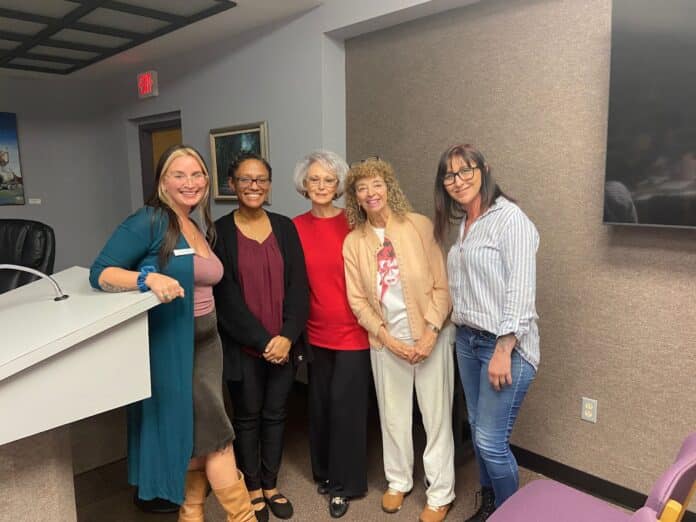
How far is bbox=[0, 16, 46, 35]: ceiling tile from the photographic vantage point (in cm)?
321

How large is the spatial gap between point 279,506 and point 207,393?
2.32 feet

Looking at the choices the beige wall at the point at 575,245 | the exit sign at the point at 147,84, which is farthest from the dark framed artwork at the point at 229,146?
the beige wall at the point at 575,245

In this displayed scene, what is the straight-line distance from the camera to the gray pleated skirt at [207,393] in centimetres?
170

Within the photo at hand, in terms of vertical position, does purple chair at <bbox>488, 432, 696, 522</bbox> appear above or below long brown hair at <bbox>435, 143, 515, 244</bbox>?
below

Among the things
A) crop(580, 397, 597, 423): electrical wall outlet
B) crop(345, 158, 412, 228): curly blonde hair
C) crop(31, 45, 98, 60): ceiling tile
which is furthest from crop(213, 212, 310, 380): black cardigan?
crop(31, 45, 98, 60): ceiling tile

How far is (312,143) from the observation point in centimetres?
307

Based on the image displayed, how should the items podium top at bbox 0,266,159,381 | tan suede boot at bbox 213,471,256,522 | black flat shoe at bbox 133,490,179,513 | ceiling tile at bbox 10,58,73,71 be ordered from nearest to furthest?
podium top at bbox 0,266,159,381 < tan suede boot at bbox 213,471,256,522 < black flat shoe at bbox 133,490,179,513 < ceiling tile at bbox 10,58,73,71

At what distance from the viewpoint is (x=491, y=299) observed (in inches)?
65.3

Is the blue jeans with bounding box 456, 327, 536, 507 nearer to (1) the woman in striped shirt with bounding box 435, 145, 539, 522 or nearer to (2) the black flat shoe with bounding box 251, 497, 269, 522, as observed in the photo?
(1) the woman in striped shirt with bounding box 435, 145, 539, 522

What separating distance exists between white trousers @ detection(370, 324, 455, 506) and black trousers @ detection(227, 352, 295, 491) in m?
0.39

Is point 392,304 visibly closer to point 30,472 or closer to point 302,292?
point 302,292

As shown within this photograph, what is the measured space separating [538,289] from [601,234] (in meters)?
0.36

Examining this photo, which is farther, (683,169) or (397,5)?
(397,5)

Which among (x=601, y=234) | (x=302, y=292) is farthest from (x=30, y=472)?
(x=601, y=234)
